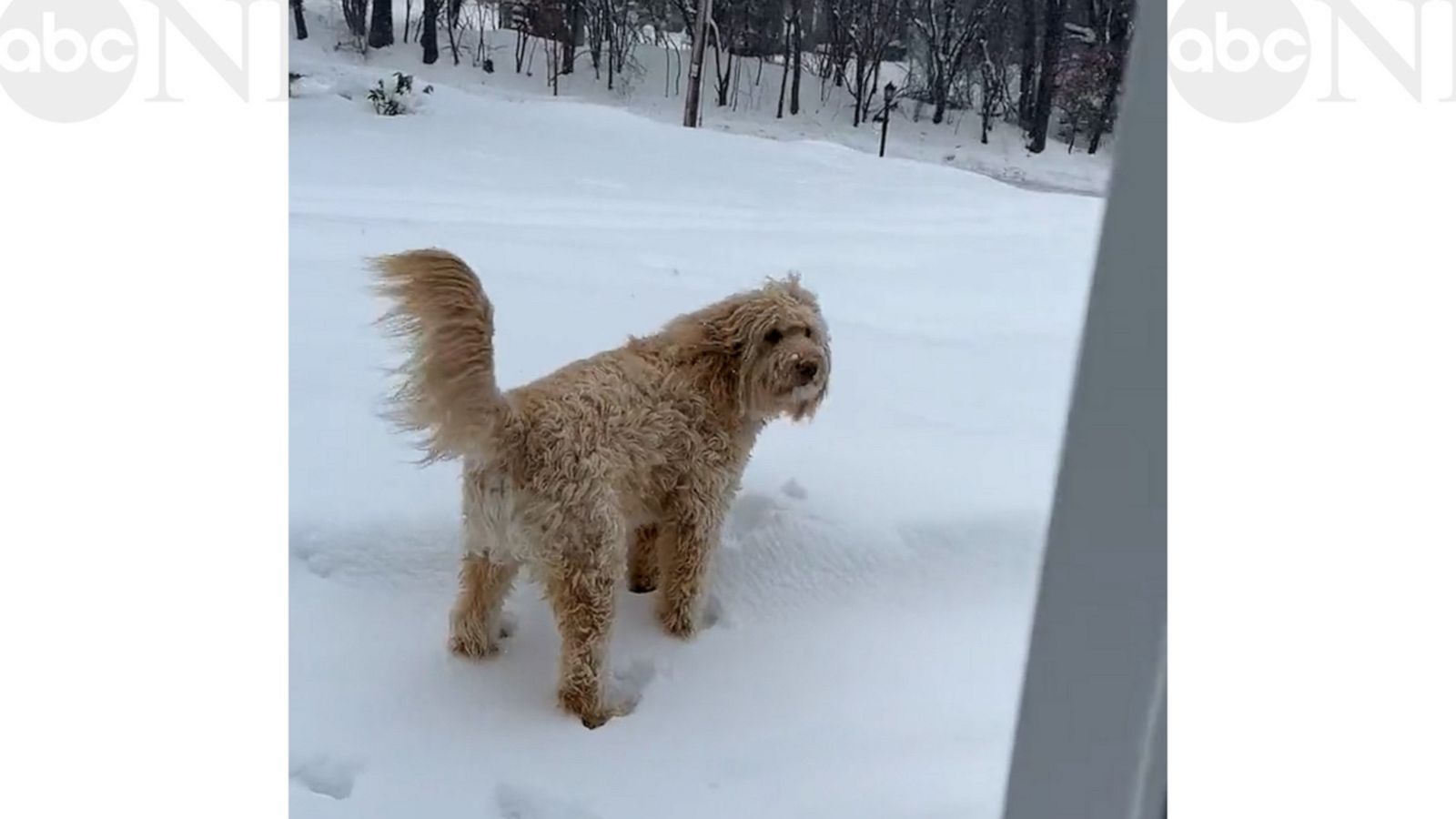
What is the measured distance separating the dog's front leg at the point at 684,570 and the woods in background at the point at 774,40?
23.2 ft

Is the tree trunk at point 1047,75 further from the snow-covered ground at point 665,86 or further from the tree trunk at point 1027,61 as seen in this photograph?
the snow-covered ground at point 665,86

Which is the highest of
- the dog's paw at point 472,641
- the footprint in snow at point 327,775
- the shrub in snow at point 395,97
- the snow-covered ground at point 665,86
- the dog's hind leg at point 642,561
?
the snow-covered ground at point 665,86

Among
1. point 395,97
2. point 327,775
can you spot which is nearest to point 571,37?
point 395,97

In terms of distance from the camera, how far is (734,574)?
2098mm

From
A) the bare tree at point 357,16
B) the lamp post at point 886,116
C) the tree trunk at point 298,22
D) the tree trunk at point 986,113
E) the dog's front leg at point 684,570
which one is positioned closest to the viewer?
the dog's front leg at point 684,570

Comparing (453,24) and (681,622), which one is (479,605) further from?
(453,24)

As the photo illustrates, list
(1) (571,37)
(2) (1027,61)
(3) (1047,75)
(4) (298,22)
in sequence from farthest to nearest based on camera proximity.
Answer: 1. (1) (571,37)
2. (4) (298,22)
3. (2) (1027,61)
4. (3) (1047,75)

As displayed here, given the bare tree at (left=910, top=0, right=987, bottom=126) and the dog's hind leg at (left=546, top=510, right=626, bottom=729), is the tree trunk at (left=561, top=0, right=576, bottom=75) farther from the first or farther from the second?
the dog's hind leg at (left=546, top=510, right=626, bottom=729)

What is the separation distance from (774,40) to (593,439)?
9.89 meters

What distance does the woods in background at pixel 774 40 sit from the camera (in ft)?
29.0

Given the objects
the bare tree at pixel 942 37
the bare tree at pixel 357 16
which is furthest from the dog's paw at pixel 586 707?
the bare tree at pixel 357 16

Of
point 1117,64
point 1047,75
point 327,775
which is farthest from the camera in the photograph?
point 1047,75
